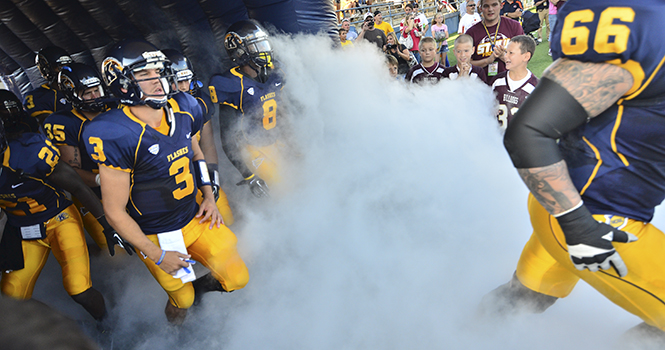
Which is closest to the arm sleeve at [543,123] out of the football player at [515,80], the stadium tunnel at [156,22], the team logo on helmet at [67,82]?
the football player at [515,80]

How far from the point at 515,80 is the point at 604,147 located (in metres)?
2.39

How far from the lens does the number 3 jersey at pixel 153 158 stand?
1771 millimetres

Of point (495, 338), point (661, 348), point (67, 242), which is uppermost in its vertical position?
point (661, 348)

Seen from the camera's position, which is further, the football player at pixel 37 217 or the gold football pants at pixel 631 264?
the football player at pixel 37 217

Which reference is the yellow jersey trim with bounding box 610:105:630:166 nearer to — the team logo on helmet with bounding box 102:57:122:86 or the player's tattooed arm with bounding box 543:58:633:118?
the player's tattooed arm with bounding box 543:58:633:118

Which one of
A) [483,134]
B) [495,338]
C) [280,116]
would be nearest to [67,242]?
[280,116]

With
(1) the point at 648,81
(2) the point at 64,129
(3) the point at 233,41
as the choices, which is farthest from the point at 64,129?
(1) the point at 648,81

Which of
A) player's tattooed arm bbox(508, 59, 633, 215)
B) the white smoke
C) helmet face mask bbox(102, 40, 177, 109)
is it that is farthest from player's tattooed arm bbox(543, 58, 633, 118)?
helmet face mask bbox(102, 40, 177, 109)

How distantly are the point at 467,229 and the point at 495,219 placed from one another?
24 cm

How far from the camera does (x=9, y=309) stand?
682mm

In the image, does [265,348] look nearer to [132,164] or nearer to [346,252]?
[346,252]

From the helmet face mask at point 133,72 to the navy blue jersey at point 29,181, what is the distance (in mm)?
686

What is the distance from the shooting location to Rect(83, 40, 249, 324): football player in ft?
5.96

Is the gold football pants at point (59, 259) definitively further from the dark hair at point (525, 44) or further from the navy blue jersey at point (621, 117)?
the dark hair at point (525, 44)
